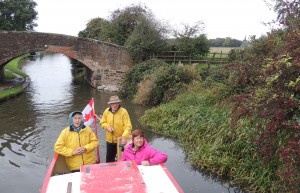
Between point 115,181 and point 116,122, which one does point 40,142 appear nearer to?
point 116,122

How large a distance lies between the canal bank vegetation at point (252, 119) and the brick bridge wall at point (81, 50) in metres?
7.88

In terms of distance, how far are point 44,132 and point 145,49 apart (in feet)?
38.3

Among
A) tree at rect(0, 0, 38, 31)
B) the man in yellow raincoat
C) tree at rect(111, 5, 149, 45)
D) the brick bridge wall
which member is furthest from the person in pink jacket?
tree at rect(0, 0, 38, 31)

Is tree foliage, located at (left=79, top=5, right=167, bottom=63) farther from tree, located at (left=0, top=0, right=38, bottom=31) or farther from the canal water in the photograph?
tree, located at (left=0, top=0, right=38, bottom=31)

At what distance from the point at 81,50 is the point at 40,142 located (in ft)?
41.7

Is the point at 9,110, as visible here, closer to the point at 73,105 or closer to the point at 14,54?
the point at 73,105

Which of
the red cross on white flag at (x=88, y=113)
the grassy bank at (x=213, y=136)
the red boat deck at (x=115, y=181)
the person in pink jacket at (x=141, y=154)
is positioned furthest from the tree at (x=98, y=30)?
the red boat deck at (x=115, y=181)

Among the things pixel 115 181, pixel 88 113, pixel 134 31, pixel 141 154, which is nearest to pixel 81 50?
pixel 134 31

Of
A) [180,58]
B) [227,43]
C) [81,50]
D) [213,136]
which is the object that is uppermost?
[227,43]

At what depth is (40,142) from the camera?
11383 millimetres

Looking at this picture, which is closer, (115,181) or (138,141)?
(115,181)

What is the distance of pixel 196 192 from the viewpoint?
775 centimetres

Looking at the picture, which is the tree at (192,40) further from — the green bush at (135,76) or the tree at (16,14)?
the tree at (16,14)

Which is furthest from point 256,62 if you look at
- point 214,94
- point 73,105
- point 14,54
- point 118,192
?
point 14,54
